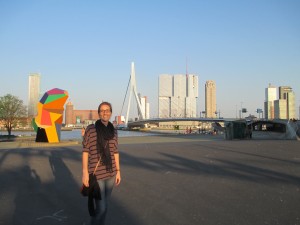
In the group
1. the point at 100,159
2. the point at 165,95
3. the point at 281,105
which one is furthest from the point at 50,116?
the point at 165,95

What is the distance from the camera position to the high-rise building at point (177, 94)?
13612 centimetres

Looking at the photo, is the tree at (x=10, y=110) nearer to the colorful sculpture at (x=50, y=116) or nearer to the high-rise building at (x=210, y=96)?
the colorful sculpture at (x=50, y=116)

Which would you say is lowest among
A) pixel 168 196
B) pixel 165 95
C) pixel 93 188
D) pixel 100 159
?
pixel 168 196

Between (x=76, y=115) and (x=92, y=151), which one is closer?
(x=92, y=151)

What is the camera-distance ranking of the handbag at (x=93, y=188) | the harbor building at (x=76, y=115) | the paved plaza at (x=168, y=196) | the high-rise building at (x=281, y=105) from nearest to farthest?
the handbag at (x=93, y=188) → the paved plaza at (x=168, y=196) → the high-rise building at (x=281, y=105) → the harbor building at (x=76, y=115)

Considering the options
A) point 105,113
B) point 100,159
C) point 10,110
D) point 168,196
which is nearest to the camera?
point 100,159

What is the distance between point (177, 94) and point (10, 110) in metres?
110

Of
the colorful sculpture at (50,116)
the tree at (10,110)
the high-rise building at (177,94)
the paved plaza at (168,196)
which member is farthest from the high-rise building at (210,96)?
the paved plaza at (168,196)

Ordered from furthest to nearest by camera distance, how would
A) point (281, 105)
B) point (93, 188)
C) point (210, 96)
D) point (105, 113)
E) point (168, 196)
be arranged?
point (210, 96) → point (281, 105) → point (168, 196) → point (105, 113) → point (93, 188)

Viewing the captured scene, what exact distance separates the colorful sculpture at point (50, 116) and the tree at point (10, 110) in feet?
66.0

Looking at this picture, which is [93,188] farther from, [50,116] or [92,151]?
[50,116]

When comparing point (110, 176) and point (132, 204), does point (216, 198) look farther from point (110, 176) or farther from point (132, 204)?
point (110, 176)

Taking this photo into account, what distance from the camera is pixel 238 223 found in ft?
12.9

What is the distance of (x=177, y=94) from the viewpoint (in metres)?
147
